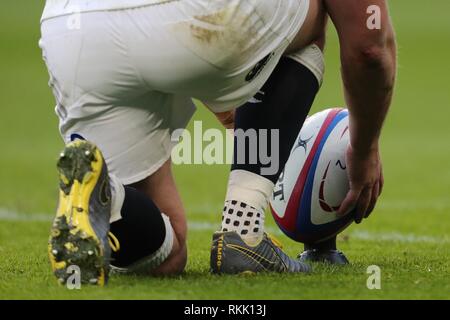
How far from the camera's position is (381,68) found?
3.37 metres

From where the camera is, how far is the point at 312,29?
351 cm

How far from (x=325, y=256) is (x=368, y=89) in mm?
766

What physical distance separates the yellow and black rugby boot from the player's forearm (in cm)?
93

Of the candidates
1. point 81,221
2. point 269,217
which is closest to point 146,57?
point 81,221

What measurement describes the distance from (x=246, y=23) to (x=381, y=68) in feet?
1.66

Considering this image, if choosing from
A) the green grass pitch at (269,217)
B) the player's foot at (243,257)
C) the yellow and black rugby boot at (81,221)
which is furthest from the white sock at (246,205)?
the yellow and black rugby boot at (81,221)

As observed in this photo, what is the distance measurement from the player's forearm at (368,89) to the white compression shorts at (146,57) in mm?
240

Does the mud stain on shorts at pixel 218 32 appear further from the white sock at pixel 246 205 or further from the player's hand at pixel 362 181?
the player's hand at pixel 362 181

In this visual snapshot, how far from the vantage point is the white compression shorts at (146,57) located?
10.3 ft

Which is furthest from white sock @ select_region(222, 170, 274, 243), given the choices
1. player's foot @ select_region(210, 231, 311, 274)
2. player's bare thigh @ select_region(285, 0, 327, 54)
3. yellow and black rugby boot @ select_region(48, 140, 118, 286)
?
yellow and black rugby boot @ select_region(48, 140, 118, 286)

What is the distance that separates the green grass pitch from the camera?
3.06m

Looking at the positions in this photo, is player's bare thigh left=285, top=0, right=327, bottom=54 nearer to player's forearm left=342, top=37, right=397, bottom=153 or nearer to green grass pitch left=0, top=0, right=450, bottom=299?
player's forearm left=342, top=37, right=397, bottom=153
